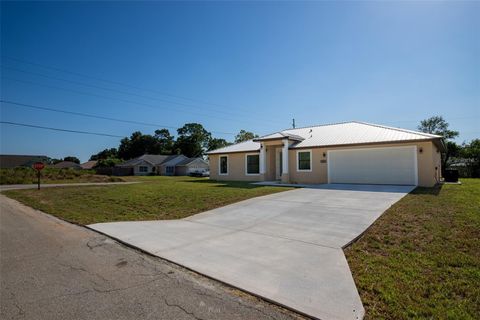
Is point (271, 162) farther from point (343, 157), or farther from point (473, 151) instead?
point (473, 151)

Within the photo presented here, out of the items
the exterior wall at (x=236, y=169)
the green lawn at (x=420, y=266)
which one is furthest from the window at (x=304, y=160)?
the green lawn at (x=420, y=266)

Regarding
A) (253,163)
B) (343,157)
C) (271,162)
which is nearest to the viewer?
(343,157)

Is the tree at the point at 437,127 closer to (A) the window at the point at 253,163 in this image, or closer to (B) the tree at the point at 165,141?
(A) the window at the point at 253,163

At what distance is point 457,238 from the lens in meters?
4.92

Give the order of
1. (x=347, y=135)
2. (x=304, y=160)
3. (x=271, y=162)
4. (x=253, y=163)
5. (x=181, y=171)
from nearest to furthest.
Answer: (x=347, y=135) → (x=304, y=160) → (x=271, y=162) → (x=253, y=163) → (x=181, y=171)

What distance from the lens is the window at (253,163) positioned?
66.3 feet

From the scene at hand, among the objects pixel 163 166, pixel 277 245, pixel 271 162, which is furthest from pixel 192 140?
pixel 277 245

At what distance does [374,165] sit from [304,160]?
14.1 feet

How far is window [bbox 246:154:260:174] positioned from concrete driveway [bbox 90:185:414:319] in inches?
441

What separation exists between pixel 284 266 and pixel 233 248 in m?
1.19

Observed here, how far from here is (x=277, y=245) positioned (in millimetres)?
4984

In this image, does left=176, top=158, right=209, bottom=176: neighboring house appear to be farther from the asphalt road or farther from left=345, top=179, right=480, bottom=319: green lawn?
left=345, top=179, right=480, bottom=319: green lawn

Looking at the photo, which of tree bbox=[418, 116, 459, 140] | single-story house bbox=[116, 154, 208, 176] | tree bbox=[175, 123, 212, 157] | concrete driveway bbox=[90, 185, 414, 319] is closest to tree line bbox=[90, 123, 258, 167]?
tree bbox=[175, 123, 212, 157]

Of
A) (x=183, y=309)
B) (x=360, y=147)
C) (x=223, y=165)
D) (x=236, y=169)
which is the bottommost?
(x=183, y=309)
